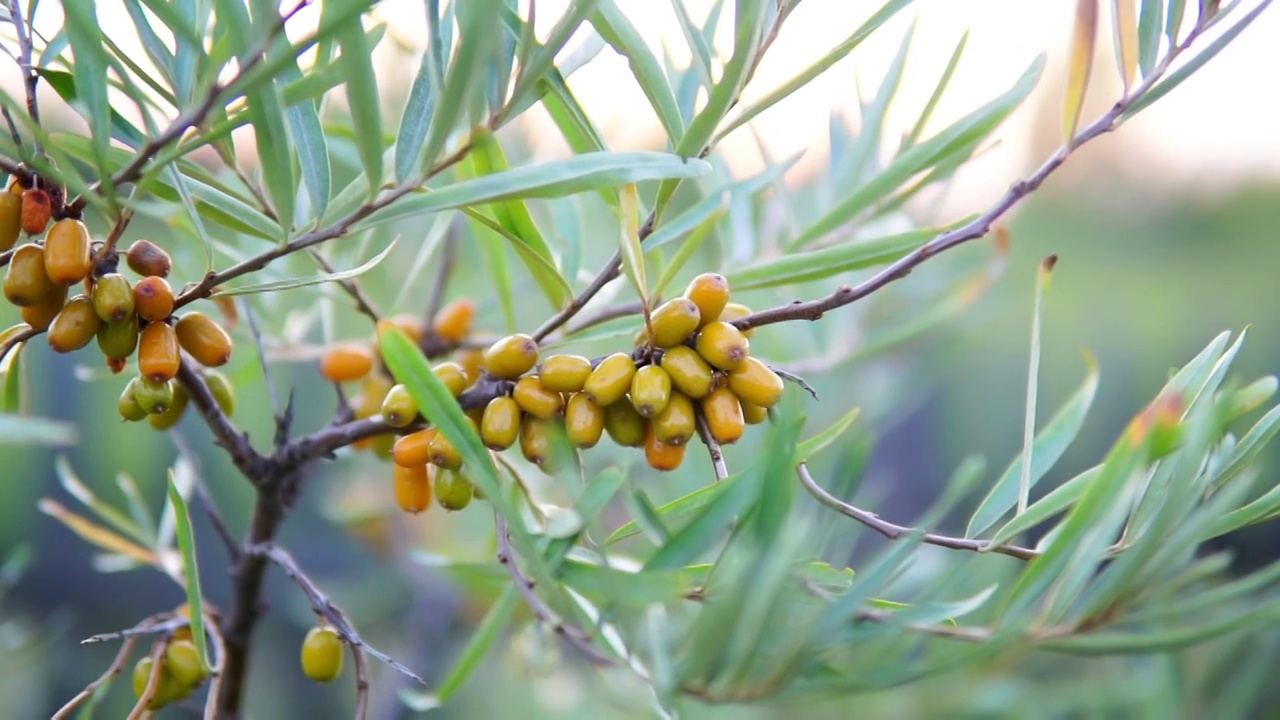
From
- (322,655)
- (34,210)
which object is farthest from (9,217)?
(322,655)

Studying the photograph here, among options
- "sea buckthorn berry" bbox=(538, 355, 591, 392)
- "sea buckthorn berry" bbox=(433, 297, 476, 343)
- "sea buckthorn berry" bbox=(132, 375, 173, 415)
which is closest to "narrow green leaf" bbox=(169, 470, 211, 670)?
"sea buckthorn berry" bbox=(132, 375, 173, 415)

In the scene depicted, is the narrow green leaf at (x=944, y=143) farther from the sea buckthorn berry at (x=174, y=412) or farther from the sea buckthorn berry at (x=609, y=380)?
the sea buckthorn berry at (x=174, y=412)

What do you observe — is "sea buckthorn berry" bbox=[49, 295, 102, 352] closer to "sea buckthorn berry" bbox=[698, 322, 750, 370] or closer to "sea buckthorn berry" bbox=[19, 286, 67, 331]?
"sea buckthorn berry" bbox=[19, 286, 67, 331]

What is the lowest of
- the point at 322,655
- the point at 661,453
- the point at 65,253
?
the point at 322,655

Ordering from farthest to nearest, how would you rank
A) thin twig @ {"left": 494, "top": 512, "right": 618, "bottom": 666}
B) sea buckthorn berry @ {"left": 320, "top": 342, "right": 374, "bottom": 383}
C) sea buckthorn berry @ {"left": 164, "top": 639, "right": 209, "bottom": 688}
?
sea buckthorn berry @ {"left": 320, "top": 342, "right": 374, "bottom": 383}
sea buckthorn berry @ {"left": 164, "top": 639, "right": 209, "bottom": 688}
thin twig @ {"left": 494, "top": 512, "right": 618, "bottom": 666}

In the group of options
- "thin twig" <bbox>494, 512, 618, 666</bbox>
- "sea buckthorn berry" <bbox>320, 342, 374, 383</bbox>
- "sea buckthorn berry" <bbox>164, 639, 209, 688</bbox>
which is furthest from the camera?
"sea buckthorn berry" <bbox>320, 342, 374, 383</bbox>

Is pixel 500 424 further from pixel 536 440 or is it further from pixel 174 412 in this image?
pixel 174 412
